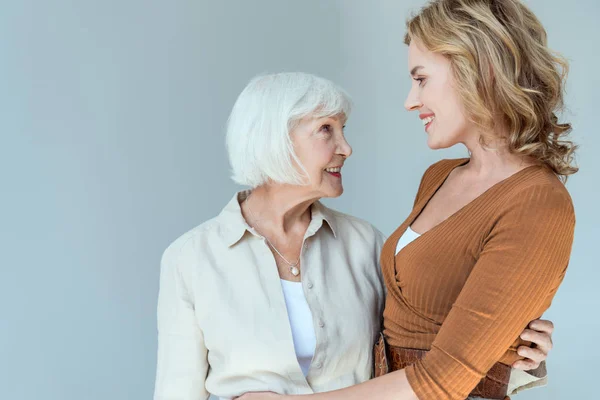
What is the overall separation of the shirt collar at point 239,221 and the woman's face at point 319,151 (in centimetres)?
11

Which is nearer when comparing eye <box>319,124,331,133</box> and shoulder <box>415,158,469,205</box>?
shoulder <box>415,158,469,205</box>

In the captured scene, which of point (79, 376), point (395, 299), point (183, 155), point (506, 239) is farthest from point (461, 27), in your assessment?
point (79, 376)

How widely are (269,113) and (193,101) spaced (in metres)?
1.71

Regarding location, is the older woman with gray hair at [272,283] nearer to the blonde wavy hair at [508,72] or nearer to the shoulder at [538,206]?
the blonde wavy hair at [508,72]

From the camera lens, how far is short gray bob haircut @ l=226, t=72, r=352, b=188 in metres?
2.25

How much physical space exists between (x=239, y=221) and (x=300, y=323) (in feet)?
1.13

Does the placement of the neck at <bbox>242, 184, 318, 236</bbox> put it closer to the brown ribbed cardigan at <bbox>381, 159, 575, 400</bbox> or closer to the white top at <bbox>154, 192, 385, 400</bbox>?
the white top at <bbox>154, 192, 385, 400</bbox>

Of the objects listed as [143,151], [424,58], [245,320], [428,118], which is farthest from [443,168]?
[143,151]

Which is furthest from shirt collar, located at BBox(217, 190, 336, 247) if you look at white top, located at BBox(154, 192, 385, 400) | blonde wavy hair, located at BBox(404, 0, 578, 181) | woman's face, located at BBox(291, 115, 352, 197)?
blonde wavy hair, located at BBox(404, 0, 578, 181)

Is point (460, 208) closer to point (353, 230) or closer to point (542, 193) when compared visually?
point (542, 193)

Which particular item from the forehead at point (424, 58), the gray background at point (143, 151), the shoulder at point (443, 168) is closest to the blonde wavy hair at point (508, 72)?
the forehead at point (424, 58)

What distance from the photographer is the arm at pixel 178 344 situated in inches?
87.7

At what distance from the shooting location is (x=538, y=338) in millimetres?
1831

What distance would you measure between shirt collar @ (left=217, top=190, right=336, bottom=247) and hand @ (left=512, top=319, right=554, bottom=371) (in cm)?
74
